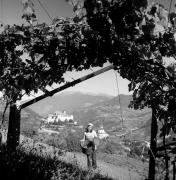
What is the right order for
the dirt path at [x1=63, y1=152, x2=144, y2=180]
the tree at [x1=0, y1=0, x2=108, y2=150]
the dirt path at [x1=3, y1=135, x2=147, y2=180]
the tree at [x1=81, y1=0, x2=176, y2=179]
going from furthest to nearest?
the dirt path at [x1=63, y1=152, x2=144, y2=180]
the dirt path at [x1=3, y1=135, x2=147, y2=180]
the tree at [x1=0, y1=0, x2=108, y2=150]
the tree at [x1=81, y1=0, x2=176, y2=179]

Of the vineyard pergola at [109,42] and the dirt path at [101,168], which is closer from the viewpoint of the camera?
the vineyard pergola at [109,42]

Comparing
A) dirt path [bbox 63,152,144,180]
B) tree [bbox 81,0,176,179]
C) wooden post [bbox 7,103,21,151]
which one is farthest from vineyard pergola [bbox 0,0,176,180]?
dirt path [bbox 63,152,144,180]

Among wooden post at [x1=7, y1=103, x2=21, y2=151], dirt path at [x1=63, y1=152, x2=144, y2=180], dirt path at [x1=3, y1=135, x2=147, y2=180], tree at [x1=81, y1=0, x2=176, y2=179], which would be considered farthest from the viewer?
dirt path at [x1=63, y1=152, x2=144, y2=180]

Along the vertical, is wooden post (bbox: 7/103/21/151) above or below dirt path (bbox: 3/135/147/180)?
above

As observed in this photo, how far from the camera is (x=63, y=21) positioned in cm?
310

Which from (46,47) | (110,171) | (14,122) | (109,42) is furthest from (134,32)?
(110,171)

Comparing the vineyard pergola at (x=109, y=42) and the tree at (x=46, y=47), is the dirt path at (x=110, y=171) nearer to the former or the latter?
the tree at (x=46, y=47)

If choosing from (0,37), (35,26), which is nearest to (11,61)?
(0,37)

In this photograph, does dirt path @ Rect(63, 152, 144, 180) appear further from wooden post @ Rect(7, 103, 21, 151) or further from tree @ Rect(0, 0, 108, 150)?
tree @ Rect(0, 0, 108, 150)

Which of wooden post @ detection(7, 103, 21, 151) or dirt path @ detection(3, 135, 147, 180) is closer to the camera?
wooden post @ detection(7, 103, 21, 151)

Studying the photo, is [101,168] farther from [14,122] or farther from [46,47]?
[46,47]

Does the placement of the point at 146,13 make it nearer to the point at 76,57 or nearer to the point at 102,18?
the point at 102,18

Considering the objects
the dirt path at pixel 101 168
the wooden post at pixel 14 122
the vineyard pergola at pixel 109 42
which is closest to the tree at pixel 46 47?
the vineyard pergola at pixel 109 42

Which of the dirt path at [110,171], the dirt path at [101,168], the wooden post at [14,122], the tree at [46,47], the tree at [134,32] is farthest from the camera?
the dirt path at [110,171]
